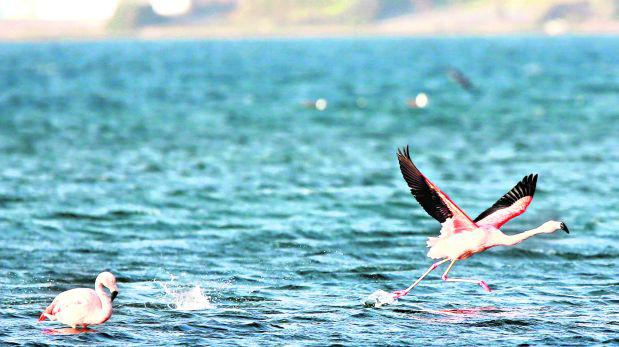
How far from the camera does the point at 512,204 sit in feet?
44.1

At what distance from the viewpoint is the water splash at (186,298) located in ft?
43.3

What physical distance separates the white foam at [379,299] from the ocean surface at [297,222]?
131 millimetres

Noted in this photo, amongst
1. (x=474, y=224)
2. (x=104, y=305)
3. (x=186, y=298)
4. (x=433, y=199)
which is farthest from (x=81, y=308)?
(x=474, y=224)

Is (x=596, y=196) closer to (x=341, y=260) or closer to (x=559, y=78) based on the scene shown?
(x=341, y=260)

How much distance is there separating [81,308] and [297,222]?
7600mm

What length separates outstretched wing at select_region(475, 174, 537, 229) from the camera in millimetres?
13023

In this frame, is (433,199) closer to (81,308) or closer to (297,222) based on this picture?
(81,308)

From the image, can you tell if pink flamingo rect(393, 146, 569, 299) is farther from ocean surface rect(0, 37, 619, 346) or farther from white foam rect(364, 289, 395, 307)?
ocean surface rect(0, 37, 619, 346)

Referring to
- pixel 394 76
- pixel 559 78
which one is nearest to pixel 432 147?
pixel 559 78

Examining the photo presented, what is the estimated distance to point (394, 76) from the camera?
75.2 meters

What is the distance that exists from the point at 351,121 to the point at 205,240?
75.9 feet

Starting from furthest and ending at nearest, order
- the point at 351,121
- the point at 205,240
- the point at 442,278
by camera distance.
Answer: the point at 351,121
the point at 205,240
the point at 442,278

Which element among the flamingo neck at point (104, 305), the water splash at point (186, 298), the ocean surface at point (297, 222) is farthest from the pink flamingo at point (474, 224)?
the flamingo neck at point (104, 305)

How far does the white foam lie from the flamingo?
116 inches
